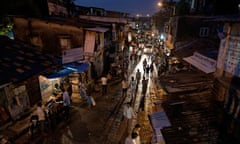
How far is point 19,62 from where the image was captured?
34.2 ft

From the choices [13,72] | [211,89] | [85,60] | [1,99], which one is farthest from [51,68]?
[211,89]

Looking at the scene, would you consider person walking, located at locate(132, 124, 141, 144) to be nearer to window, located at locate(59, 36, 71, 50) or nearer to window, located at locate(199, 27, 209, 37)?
window, located at locate(59, 36, 71, 50)

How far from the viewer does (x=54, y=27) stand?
18.4 meters

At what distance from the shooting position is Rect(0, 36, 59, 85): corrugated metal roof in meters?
9.00

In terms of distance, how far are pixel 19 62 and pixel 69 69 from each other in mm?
5056

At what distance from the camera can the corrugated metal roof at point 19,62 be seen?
9.00m

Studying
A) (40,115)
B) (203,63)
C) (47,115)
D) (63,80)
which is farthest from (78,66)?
(203,63)

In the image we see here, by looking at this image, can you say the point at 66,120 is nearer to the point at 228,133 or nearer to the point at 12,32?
the point at 228,133

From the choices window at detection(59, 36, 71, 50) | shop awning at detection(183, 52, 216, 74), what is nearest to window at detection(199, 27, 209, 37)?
shop awning at detection(183, 52, 216, 74)

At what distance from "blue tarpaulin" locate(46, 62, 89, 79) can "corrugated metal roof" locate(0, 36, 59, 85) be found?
1867 millimetres

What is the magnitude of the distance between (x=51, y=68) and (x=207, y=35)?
69.3ft

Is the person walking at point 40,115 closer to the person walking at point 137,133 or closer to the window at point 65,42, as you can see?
the person walking at point 137,133

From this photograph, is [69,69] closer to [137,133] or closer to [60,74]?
[60,74]

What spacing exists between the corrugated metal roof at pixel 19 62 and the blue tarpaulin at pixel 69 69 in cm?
187
